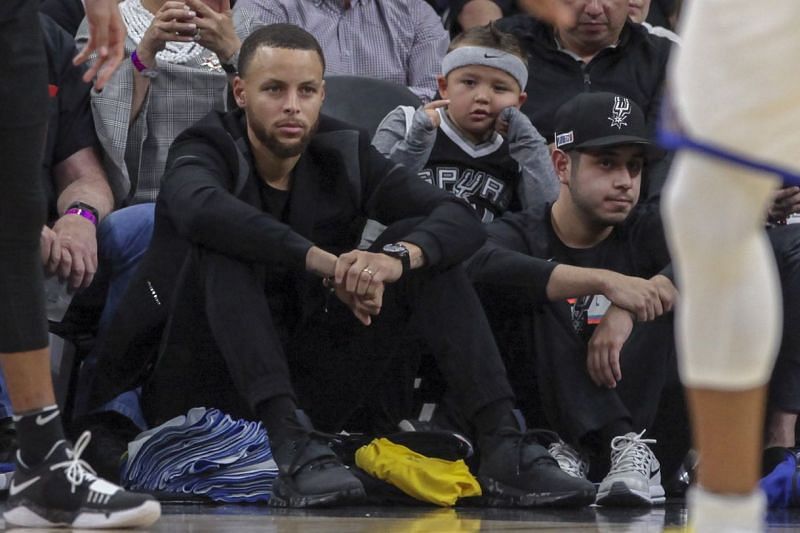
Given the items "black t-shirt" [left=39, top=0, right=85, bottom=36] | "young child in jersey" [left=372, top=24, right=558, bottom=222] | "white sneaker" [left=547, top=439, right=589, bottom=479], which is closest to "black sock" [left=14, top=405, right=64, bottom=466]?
"white sneaker" [left=547, top=439, right=589, bottom=479]

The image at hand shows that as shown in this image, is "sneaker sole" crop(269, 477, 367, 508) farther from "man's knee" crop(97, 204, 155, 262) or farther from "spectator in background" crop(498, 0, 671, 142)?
"spectator in background" crop(498, 0, 671, 142)

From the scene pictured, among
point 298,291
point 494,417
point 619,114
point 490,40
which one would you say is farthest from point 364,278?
point 490,40

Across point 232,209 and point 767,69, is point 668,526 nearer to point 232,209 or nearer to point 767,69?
point 232,209

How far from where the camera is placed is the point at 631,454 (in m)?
4.08

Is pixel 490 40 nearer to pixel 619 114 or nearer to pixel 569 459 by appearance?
pixel 619 114

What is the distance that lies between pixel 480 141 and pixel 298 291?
1112mm

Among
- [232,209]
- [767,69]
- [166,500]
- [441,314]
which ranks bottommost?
[166,500]

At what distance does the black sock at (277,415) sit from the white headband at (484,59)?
168 centimetres

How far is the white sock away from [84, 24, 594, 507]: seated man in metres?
1.88

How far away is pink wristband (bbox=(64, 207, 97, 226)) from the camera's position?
13.9 feet

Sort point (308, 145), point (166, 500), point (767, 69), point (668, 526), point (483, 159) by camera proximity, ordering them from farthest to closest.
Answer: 1. point (483, 159)
2. point (308, 145)
3. point (166, 500)
4. point (668, 526)
5. point (767, 69)

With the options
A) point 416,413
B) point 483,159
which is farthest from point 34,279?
point 483,159

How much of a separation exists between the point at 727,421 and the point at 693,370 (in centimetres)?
8

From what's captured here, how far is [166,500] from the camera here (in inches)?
150
